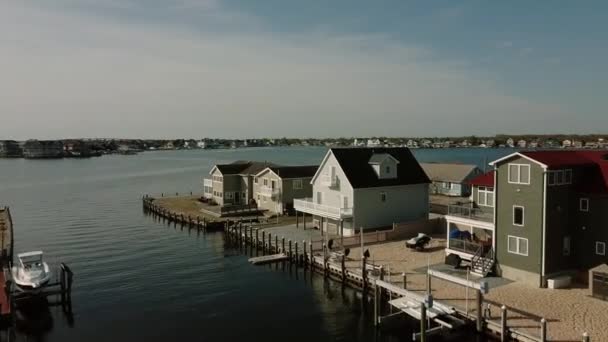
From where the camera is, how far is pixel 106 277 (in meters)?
37.6

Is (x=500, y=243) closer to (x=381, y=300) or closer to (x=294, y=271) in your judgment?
(x=381, y=300)

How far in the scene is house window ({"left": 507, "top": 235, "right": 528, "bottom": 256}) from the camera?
1138 inches

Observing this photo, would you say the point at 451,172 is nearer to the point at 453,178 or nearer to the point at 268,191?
the point at 453,178

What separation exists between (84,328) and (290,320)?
39.5 feet

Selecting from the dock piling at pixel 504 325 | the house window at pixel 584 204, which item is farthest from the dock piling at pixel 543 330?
the house window at pixel 584 204

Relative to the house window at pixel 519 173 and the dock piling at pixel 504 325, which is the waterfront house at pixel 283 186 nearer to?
the house window at pixel 519 173

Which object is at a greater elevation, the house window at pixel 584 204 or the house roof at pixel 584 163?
the house roof at pixel 584 163

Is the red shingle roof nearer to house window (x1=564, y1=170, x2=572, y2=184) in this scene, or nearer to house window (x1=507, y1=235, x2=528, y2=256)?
house window (x1=564, y1=170, x2=572, y2=184)

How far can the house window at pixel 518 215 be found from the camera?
29.1 meters

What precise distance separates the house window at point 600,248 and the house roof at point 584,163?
3094 millimetres

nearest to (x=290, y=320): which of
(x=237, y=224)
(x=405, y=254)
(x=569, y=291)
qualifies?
(x=405, y=254)

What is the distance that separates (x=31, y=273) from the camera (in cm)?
3231

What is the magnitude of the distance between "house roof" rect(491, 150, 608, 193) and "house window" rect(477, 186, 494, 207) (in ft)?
14.8

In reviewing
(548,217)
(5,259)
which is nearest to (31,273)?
(5,259)
